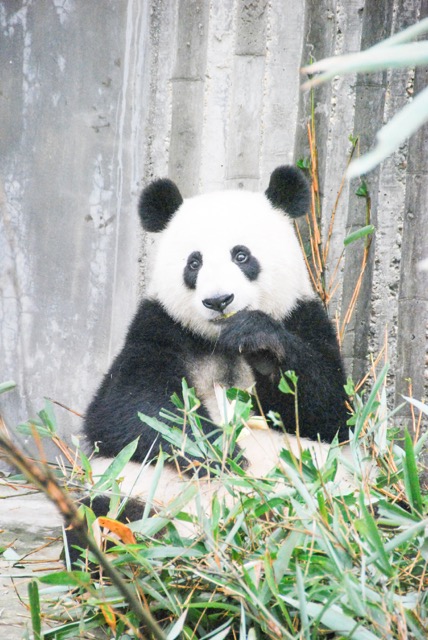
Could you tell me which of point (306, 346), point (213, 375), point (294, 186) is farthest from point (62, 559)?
point (294, 186)

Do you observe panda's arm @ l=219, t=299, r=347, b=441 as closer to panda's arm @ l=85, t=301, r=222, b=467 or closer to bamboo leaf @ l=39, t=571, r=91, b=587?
panda's arm @ l=85, t=301, r=222, b=467

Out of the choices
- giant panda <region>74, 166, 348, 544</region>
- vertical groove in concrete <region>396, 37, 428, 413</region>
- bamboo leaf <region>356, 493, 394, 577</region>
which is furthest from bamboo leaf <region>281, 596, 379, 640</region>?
vertical groove in concrete <region>396, 37, 428, 413</region>

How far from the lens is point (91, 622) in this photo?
1986 mm

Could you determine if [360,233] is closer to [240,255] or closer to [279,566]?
[240,255]

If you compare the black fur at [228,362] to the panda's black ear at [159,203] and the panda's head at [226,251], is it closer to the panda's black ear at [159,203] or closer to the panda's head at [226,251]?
the panda's head at [226,251]

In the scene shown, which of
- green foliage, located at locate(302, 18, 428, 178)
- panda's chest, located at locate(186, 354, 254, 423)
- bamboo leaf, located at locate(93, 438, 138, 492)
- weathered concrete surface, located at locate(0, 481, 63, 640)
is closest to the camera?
green foliage, located at locate(302, 18, 428, 178)

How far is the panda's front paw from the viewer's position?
260cm

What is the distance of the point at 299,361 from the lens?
2658mm

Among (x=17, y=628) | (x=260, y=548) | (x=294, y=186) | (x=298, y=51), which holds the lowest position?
(x=17, y=628)

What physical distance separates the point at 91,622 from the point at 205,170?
2.24 metres

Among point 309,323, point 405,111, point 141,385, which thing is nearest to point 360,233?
point 309,323

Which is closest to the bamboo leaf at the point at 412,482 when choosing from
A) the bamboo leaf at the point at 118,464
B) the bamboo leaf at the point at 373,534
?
the bamboo leaf at the point at 373,534

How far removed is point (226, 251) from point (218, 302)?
23 centimetres

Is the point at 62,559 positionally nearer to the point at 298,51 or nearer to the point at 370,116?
the point at 370,116
